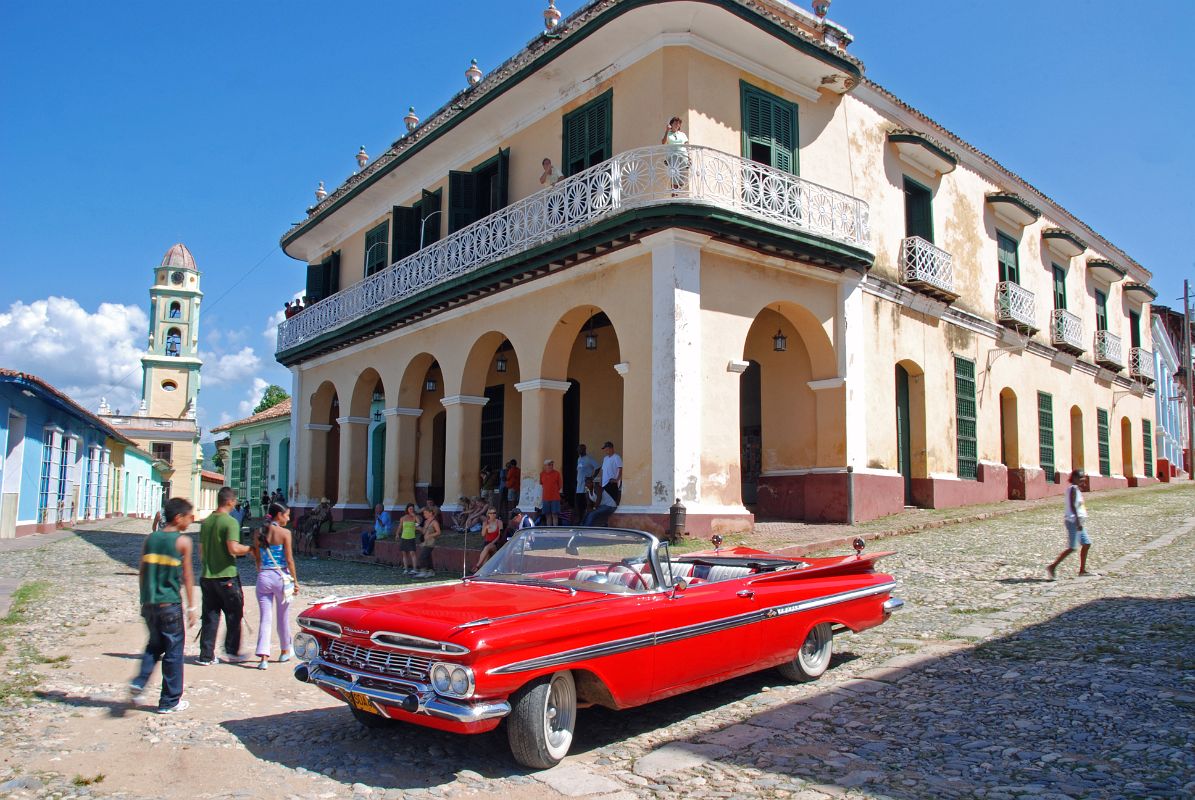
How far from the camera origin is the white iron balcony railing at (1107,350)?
79.6ft

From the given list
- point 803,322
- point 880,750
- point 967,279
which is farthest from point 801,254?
point 880,750

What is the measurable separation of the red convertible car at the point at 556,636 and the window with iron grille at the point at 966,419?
12.2 meters

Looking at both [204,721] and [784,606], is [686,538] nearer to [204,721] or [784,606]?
[784,606]

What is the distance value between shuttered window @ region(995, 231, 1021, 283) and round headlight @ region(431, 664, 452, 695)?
60.8ft

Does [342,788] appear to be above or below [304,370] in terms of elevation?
below

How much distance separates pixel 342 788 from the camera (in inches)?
167

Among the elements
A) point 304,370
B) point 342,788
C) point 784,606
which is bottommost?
point 342,788

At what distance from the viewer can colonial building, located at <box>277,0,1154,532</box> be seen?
12.6 meters

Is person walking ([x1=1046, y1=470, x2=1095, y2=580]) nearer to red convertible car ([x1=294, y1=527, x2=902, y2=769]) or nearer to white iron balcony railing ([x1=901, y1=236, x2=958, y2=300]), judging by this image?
red convertible car ([x1=294, y1=527, x2=902, y2=769])

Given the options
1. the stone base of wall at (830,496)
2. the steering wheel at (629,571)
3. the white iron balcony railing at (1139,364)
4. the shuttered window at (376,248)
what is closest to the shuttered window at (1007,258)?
the stone base of wall at (830,496)

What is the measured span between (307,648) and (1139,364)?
28.3 metres

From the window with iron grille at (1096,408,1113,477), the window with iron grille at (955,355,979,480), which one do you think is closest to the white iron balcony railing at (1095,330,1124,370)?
the window with iron grille at (1096,408,1113,477)

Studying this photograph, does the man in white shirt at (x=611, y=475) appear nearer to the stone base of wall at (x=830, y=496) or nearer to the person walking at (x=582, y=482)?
the person walking at (x=582, y=482)

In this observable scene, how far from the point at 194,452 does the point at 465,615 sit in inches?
2089
